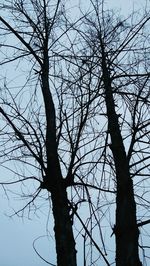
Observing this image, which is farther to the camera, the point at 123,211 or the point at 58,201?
the point at 58,201

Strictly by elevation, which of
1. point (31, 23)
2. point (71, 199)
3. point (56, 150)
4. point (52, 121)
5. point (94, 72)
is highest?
point (31, 23)

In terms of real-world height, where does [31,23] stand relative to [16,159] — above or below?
above

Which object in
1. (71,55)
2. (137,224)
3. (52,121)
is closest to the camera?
(137,224)

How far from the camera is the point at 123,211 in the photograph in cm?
471

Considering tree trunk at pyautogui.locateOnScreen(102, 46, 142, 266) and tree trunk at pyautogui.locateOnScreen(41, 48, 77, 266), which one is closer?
tree trunk at pyautogui.locateOnScreen(102, 46, 142, 266)

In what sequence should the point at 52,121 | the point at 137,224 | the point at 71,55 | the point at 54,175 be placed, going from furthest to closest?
the point at 71,55 < the point at 52,121 < the point at 54,175 < the point at 137,224

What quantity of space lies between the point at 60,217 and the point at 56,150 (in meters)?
0.68

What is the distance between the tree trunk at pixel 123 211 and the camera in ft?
15.0

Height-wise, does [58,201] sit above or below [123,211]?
above

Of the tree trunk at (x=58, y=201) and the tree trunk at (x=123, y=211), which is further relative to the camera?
the tree trunk at (x=58, y=201)

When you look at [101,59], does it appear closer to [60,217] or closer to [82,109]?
[82,109]

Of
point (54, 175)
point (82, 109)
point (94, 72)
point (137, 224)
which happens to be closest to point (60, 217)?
point (54, 175)

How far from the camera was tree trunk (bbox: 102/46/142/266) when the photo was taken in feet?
15.0

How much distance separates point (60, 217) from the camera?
4.88 meters
